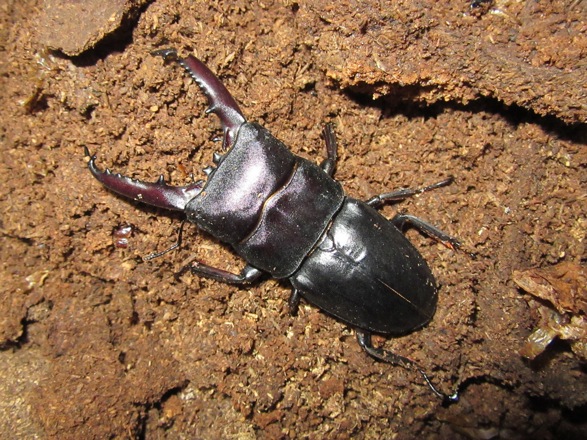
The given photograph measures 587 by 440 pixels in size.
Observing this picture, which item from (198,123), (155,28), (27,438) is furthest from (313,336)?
(155,28)

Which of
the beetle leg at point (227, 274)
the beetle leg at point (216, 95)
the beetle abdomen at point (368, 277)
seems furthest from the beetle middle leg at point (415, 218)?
the beetle leg at point (216, 95)

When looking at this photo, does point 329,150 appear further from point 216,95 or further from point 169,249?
point 169,249

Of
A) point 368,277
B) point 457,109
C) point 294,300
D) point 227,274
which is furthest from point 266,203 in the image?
point 457,109

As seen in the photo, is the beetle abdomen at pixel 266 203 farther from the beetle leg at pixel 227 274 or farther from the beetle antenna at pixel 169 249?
the beetle antenna at pixel 169 249

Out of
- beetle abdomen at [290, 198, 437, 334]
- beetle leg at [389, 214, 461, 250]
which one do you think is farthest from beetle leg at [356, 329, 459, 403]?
beetle leg at [389, 214, 461, 250]

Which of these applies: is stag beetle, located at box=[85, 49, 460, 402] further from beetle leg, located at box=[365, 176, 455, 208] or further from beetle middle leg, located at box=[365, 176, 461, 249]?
beetle leg, located at box=[365, 176, 455, 208]

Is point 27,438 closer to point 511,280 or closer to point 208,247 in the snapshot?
point 208,247

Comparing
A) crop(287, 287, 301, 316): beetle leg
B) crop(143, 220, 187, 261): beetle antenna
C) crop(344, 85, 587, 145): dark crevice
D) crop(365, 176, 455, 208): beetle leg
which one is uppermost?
crop(344, 85, 587, 145): dark crevice
